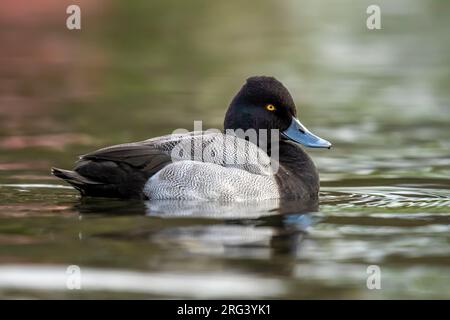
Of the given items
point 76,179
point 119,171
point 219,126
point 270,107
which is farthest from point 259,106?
point 219,126

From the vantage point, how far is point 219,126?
14.0 metres

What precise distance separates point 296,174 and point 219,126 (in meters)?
4.10

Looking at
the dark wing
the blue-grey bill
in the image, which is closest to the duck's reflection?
the dark wing

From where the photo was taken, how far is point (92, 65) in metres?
19.9

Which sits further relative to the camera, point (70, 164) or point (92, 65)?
point (92, 65)

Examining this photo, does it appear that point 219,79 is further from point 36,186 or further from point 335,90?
point 36,186

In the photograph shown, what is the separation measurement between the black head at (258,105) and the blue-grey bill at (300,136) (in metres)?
0.18

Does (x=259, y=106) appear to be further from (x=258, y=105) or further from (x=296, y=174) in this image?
(x=296, y=174)

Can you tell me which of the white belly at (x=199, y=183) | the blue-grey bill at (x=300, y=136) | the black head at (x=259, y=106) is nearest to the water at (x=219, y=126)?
the white belly at (x=199, y=183)

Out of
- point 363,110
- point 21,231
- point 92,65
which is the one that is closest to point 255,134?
point 21,231

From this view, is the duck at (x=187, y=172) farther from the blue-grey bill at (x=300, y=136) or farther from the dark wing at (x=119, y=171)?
the blue-grey bill at (x=300, y=136)

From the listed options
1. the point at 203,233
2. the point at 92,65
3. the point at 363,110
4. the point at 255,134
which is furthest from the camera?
the point at 92,65
